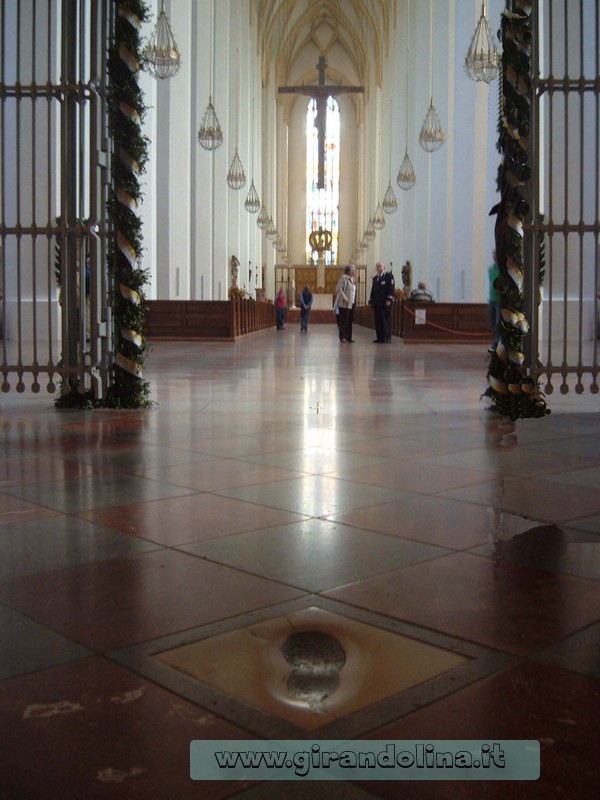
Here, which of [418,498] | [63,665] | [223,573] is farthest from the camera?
[418,498]

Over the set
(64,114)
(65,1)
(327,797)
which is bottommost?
(327,797)

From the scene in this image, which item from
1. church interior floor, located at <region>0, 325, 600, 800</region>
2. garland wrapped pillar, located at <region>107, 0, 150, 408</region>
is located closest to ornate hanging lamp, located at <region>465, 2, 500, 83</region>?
garland wrapped pillar, located at <region>107, 0, 150, 408</region>

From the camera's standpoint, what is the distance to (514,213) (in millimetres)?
6715

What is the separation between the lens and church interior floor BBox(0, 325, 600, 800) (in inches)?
66.9

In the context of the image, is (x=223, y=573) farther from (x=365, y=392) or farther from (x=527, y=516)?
(x=365, y=392)

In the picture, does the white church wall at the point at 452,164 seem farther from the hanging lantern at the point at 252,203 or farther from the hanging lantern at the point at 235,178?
the hanging lantern at the point at 235,178

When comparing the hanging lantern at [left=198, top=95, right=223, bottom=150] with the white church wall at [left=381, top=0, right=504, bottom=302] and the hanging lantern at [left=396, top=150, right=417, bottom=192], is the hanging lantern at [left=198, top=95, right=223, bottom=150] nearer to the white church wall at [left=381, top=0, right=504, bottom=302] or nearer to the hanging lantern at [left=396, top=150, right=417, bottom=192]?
the white church wall at [left=381, top=0, right=504, bottom=302]

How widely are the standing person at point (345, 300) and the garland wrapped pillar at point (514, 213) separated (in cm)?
1149

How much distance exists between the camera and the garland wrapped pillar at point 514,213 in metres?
6.67

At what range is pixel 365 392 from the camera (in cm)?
844

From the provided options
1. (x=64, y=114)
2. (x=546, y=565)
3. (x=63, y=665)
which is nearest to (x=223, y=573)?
(x=63, y=665)

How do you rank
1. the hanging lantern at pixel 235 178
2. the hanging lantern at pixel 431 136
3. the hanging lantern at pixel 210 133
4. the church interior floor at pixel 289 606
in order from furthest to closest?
the hanging lantern at pixel 235 178 → the hanging lantern at pixel 431 136 → the hanging lantern at pixel 210 133 → the church interior floor at pixel 289 606

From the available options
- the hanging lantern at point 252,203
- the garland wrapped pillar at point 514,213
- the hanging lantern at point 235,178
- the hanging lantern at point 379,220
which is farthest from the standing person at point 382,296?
the hanging lantern at point 379,220

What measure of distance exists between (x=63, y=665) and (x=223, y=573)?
76cm
